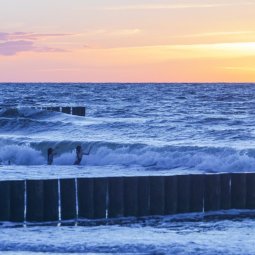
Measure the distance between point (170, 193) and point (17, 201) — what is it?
3.75m

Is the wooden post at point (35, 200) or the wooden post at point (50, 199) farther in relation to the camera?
the wooden post at point (50, 199)

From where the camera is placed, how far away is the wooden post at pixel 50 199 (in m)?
16.7

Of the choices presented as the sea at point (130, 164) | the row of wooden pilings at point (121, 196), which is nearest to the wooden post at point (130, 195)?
the row of wooden pilings at point (121, 196)

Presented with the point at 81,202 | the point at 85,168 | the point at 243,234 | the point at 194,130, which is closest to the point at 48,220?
the point at 81,202

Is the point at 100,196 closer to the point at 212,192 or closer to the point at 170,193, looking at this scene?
the point at 170,193

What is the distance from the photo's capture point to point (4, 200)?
16.4 metres

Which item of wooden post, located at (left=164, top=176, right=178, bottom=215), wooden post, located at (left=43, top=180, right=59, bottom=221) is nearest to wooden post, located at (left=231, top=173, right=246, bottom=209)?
wooden post, located at (left=164, top=176, right=178, bottom=215)

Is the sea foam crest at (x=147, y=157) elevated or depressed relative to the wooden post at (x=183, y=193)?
depressed

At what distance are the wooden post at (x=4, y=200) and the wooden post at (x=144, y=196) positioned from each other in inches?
122

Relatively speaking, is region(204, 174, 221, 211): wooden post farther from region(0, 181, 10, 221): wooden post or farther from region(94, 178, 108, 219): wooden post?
region(0, 181, 10, 221): wooden post

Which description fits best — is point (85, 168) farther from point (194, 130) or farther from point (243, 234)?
point (194, 130)

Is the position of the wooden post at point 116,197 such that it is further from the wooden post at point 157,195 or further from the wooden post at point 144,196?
the wooden post at point 157,195

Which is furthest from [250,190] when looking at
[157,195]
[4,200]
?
[4,200]

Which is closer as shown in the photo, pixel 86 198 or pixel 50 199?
pixel 50 199
